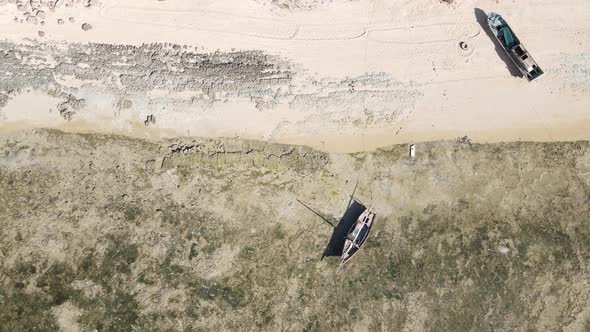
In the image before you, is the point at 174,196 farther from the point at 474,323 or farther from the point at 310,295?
the point at 474,323

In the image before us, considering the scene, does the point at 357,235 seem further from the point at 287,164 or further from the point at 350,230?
the point at 287,164

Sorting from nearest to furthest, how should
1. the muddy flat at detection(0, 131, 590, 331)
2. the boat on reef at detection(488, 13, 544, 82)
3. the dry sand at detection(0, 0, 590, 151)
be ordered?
the muddy flat at detection(0, 131, 590, 331) → the dry sand at detection(0, 0, 590, 151) → the boat on reef at detection(488, 13, 544, 82)

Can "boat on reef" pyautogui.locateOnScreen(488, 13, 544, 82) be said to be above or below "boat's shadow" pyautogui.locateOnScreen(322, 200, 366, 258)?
above

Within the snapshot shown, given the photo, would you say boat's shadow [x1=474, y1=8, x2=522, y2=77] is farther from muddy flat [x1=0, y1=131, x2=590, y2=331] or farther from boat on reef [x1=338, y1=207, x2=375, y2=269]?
boat on reef [x1=338, y1=207, x2=375, y2=269]

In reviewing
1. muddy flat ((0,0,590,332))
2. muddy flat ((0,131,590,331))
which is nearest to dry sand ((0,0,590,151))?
muddy flat ((0,0,590,332))

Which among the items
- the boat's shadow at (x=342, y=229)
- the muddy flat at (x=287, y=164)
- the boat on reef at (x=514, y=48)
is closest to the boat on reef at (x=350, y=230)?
the boat's shadow at (x=342, y=229)

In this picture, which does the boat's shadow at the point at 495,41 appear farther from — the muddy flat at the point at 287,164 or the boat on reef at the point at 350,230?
the boat on reef at the point at 350,230

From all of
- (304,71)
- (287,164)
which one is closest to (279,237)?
(287,164)
